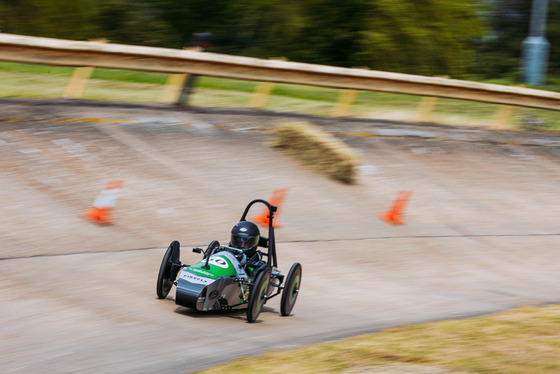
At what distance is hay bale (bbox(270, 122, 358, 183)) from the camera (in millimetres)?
12539

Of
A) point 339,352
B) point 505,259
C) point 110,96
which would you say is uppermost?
point 110,96

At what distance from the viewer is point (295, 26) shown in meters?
23.7

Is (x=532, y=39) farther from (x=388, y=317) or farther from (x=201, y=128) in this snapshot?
(x=388, y=317)

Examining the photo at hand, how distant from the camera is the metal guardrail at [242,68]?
491 inches

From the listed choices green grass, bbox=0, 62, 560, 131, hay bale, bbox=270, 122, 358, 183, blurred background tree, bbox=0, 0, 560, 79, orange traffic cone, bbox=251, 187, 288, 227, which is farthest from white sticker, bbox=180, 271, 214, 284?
blurred background tree, bbox=0, 0, 560, 79

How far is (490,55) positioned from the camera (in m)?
35.2

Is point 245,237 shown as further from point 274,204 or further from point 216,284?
point 274,204

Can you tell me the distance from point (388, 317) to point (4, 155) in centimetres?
560

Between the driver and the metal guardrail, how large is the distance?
19.3ft

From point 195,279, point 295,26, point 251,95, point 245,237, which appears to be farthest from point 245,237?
point 295,26

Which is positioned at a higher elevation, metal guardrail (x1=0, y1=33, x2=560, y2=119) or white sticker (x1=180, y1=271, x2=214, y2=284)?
metal guardrail (x1=0, y1=33, x2=560, y2=119)

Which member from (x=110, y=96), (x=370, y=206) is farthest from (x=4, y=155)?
(x=370, y=206)

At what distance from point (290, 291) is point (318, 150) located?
17.2 feet

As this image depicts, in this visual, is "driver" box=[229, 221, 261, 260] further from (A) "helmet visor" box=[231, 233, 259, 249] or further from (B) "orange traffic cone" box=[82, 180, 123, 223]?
(B) "orange traffic cone" box=[82, 180, 123, 223]
